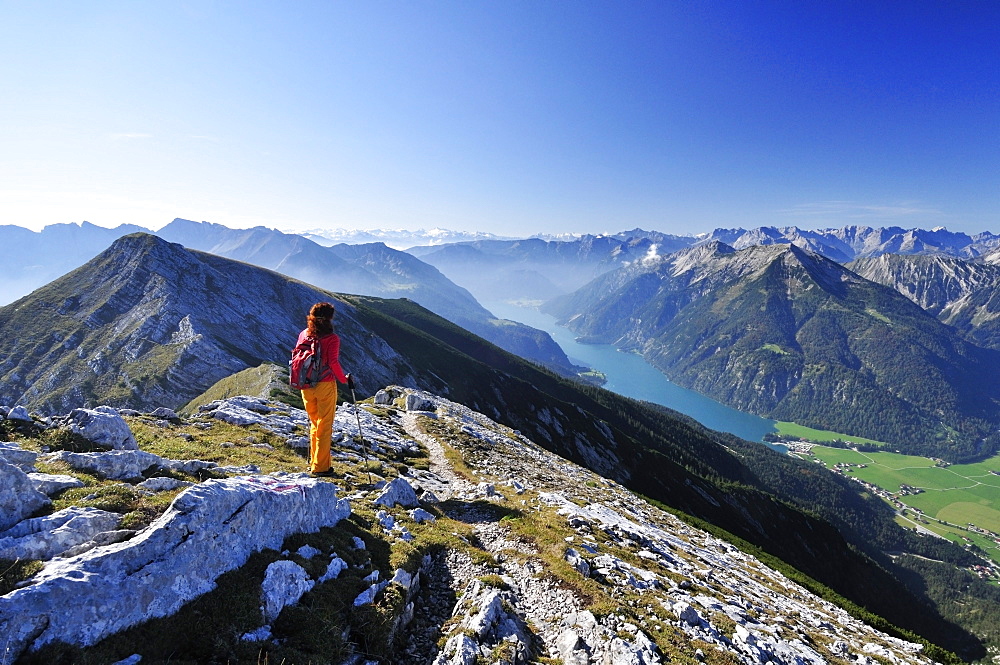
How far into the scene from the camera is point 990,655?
121m

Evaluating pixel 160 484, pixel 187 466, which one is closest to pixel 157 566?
pixel 160 484

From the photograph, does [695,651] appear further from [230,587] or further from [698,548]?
[698,548]

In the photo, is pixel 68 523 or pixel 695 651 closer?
pixel 68 523

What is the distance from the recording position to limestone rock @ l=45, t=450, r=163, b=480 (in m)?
12.0

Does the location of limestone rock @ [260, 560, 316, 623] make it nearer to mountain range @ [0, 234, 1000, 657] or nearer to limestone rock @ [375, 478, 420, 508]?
limestone rock @ [375, 478, 420, 508]

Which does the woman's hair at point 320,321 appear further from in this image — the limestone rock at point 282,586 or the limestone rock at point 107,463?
the limestone rock at point 282,586

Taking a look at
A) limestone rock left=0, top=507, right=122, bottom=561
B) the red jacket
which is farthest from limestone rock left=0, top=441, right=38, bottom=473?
the red jacket

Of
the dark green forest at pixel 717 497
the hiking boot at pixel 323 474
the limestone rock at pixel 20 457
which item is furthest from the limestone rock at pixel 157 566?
the dark green forest at pixel 717 497

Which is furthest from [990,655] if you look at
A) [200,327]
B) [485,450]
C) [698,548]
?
[200,327]

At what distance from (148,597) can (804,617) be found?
28.9 metres

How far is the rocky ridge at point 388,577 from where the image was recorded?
7.57 meters

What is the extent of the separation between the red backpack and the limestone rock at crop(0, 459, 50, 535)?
21.0ft

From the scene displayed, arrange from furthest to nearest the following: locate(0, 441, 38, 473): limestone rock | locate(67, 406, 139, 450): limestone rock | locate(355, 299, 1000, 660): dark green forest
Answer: locate(355, 299, 1000, 660): dark green forest
locate(67, 406, 139, 450): limestone rock
locate(0, 441, 38, 473): limestone rock

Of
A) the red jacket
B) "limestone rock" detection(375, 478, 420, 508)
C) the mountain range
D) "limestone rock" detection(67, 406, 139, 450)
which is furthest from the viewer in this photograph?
the mountain range
